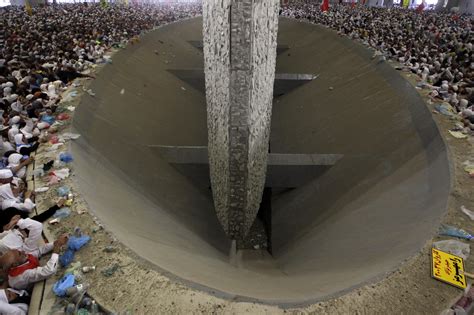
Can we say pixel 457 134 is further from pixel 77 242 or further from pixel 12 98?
pixel 12 98

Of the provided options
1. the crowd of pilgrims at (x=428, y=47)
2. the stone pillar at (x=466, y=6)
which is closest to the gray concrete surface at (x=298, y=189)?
the crowd of pilgrims at (x=428, y=47)

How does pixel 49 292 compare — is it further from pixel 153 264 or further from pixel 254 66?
pixel 254 66

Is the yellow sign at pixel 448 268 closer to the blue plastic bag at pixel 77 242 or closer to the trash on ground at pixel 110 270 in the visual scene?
the trash on ground at pixel 110 270

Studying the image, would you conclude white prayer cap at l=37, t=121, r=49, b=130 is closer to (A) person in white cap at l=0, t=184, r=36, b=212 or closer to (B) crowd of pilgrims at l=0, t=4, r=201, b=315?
(B) crowd of pilgrims at l=0, t=4, r=201, b=315

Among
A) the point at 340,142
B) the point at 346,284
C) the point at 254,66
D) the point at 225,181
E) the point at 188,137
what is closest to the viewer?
the point at 346,284

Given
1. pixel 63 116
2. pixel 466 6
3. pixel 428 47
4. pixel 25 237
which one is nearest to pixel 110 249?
pixel 25 237

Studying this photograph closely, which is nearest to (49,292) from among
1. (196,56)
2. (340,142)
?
(340,142)

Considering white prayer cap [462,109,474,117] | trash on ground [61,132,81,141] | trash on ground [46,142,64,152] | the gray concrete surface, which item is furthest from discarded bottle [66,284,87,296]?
white prayer cap [462,109,474,117]
